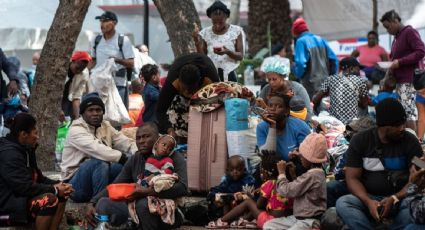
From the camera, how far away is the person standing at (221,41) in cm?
1237

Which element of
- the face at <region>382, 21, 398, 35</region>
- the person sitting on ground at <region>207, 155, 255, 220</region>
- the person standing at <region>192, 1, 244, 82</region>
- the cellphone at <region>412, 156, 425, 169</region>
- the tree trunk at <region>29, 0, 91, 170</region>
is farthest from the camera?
the tree trunk at <region>29, 0, 91, 170</region>

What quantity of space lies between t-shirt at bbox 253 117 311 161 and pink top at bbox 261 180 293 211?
45 centimetres

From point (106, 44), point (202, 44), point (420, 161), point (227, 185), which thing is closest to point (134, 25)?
point (106, 44)

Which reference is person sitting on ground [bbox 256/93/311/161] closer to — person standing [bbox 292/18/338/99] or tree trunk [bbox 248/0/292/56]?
person standing [bbox 292/18/338/99]

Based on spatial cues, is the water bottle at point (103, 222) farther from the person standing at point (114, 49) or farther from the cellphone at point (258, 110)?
the person standing at point (114, 49)

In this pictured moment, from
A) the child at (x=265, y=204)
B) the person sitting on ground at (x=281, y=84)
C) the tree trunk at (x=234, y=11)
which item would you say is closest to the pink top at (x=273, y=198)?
the child at (x=265, y=204)

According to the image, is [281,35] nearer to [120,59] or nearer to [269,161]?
[120,59]

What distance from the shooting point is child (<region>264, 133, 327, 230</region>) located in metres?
8.91

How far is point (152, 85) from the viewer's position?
41.7 feet

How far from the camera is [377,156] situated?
8.73 meters

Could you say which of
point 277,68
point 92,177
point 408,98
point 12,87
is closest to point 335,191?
point 277,68

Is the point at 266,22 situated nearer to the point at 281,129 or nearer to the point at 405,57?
the point at 405,57

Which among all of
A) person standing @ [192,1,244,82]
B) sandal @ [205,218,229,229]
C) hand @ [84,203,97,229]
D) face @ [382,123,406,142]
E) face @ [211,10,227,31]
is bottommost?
sandal @ [205,218,229,229]

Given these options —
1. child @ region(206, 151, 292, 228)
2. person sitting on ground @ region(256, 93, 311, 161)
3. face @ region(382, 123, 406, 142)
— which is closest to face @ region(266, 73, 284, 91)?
person sitting on ground @ region(256, 93, 311, 161)
